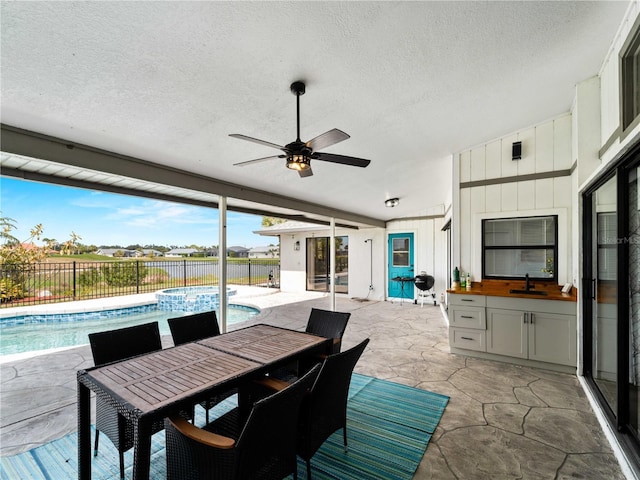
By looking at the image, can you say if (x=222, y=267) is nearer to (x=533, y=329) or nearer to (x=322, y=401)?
(x=322, y=401)

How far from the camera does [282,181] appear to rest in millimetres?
4863

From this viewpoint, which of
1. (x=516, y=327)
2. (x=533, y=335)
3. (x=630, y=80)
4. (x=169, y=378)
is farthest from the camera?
(x=516, y=327)

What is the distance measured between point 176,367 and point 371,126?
3039 mm

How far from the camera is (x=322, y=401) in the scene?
5.91ft

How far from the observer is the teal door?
Result: 29.3ft

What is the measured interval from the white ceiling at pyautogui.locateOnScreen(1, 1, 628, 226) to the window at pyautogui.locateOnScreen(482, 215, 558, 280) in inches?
61.8

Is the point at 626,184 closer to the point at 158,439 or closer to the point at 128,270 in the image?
the point at 158,439

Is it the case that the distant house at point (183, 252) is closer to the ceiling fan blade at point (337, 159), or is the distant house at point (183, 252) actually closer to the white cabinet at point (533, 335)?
the ceiling fan blade at point (337, 159)

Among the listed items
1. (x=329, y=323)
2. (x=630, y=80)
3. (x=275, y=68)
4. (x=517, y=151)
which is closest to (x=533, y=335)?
(x=517, y=151)

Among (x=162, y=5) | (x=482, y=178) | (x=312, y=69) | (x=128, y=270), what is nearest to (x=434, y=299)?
(x=482, y=178)

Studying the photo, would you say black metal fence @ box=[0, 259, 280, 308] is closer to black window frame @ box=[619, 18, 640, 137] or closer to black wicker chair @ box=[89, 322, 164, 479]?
black wicker chair @ box=[89, 322, 164, 479]

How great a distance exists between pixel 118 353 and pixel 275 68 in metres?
2.49

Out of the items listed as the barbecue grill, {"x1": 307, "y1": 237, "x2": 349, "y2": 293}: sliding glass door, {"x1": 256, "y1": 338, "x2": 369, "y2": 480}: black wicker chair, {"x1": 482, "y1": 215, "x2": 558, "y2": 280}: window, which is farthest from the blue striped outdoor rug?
{"x1": 307, "y1": 237, "x2": 349, "y2": 293}: sliding glass door

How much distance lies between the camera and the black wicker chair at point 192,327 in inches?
107
